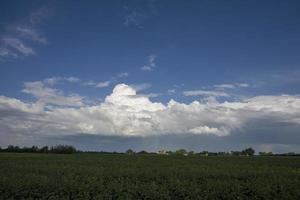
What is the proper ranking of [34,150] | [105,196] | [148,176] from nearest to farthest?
[105,196] → [148,176] → [34,150]

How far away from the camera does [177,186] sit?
21875 mm

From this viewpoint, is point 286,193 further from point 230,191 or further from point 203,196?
point 203,196

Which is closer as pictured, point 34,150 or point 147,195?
point 147,195

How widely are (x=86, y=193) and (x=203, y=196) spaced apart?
6313mm

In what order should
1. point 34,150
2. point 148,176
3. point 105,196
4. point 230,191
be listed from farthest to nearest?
point 34,150
point 148,176
point 230,191
point 105,196

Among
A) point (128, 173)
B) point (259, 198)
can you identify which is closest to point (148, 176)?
point (128, 173)

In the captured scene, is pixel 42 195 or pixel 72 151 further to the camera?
pixel 72 151

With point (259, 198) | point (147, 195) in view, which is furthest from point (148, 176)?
point (259, 198)

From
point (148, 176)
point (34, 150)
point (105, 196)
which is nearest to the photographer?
point (105, 196)

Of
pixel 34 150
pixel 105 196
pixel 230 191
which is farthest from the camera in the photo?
pixel 34 150

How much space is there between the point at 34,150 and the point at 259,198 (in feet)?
443

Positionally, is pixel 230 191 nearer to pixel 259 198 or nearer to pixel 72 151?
pixel 259 198

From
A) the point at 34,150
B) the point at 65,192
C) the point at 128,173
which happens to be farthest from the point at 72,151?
the point at 65,192

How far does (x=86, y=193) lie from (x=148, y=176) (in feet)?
31.9
